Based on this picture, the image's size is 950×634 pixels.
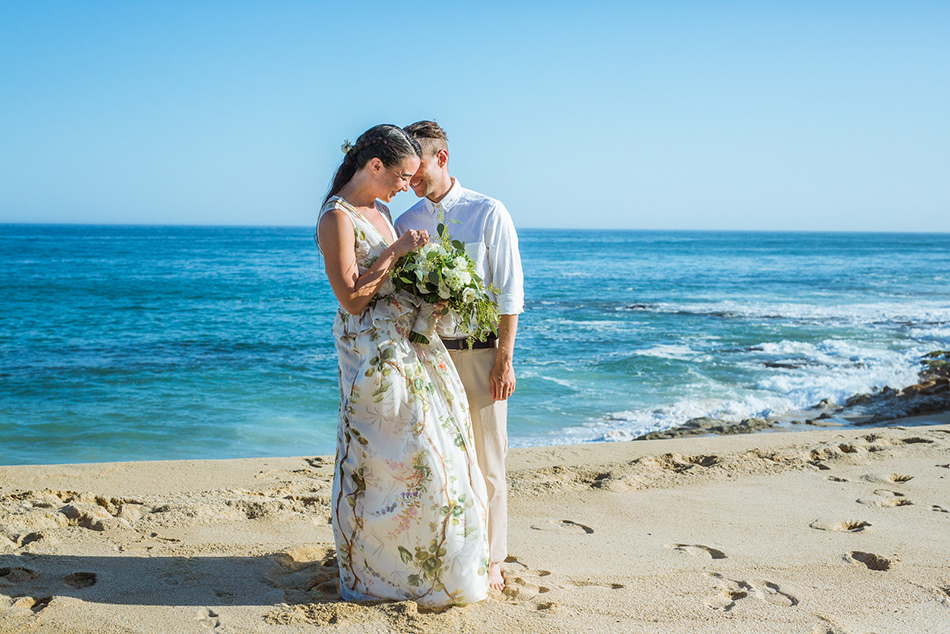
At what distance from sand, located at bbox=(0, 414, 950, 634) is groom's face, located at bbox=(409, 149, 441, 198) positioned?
1.92 m

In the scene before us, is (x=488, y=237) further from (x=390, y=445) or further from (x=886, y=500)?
(x=886, y=500)

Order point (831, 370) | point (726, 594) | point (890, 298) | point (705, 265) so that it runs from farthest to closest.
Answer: point (705, 265) < point (890, 298) < point (831, 370) < point (726, 594)

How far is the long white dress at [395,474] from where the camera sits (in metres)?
3.07

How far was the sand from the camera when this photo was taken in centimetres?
304

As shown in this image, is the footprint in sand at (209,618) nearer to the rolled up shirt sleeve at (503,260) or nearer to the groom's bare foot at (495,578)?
the groom's bare foot at (495,578)

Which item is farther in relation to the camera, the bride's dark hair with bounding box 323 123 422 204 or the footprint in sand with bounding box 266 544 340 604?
the footprint in sand with bounding box 266 544 340 604

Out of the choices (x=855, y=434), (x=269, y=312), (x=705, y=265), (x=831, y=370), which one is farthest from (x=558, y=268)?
(x=855, y=434)

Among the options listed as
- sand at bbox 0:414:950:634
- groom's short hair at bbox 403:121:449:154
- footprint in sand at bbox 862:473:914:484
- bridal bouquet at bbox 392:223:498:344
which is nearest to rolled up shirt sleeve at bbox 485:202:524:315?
bridal bouquet at bbox 392:223:498:344

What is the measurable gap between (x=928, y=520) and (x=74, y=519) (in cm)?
522

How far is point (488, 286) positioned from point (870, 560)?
8.23 ft

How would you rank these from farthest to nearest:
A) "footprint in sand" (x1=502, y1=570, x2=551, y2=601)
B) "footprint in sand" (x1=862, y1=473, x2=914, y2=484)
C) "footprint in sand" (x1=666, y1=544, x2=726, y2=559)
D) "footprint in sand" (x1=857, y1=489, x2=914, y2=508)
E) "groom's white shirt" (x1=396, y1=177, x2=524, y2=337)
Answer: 1. "footprint in sand" (x1=862, y1=473, x2=914, y2=484)
2. "footprint in sand" (x1=857, y1=489, x2=914, y2=508)
3. "footprint in sand" (x1=666, y1=544, x2=726, y2=559)
4. "groom's white shirt" (x1=396, y1=177, x2=524, y2=337)
5. "footprint in sand" (x1=502, y1=570, x2=551, y2=601)

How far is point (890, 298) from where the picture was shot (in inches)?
920

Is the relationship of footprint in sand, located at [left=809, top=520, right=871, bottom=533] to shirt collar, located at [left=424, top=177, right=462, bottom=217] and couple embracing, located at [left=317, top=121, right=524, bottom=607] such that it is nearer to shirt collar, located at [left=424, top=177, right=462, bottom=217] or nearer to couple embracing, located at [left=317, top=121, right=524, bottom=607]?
couple embracing, located at [left=317, top=121, right=524, bottom=607]

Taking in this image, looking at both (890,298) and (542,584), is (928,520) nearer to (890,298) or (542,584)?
(542,584)
